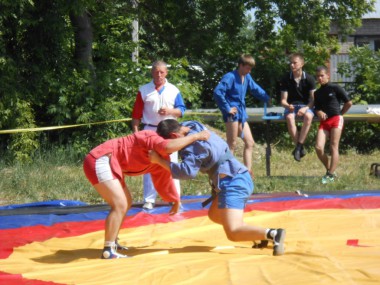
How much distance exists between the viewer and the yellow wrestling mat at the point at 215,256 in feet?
18.6

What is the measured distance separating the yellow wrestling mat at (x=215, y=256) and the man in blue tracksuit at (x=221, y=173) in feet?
0.66

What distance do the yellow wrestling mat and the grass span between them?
235cm

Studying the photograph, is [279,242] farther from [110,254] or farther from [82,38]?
[82,38]

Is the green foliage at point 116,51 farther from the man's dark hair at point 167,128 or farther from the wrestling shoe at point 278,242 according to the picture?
the wrestling shoe at point 278,242

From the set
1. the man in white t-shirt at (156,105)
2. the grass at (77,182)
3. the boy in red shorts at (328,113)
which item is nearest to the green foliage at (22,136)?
the grass at (77,182)

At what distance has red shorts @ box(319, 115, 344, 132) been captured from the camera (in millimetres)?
11305

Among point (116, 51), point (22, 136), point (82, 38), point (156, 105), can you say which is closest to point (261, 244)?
point (156, 105)

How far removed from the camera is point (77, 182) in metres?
11.1

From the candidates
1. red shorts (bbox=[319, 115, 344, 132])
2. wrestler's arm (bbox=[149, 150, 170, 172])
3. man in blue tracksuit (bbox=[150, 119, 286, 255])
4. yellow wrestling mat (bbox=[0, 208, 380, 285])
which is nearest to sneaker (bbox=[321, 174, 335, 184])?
red shorts (bbox=[319, 115, 344, 132])

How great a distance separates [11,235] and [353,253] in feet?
10.7

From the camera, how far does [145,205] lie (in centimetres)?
904

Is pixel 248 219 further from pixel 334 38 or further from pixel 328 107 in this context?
pixel 334 38

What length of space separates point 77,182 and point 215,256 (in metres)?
5.03

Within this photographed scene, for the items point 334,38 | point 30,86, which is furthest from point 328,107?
point 334,38
